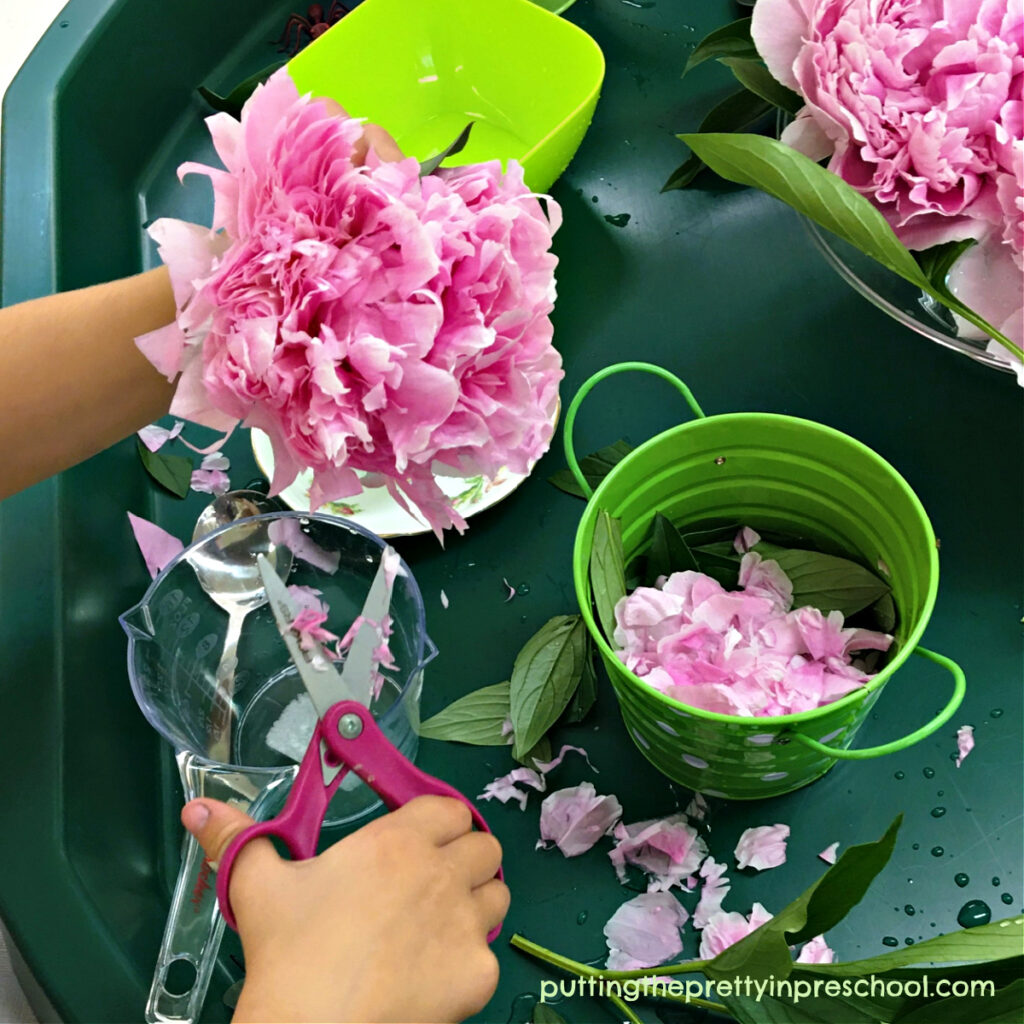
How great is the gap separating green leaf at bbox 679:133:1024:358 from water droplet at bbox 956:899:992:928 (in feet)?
0.88

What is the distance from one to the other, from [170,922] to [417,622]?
182 millimetres

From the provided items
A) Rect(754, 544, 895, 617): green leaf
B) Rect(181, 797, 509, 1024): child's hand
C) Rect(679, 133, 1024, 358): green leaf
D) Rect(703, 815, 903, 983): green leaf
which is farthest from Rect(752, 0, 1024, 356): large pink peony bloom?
Rect(181, 797, 509, 1024): child's hand

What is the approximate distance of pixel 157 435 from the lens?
2.20 ft

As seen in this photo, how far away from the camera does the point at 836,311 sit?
26.8 inches

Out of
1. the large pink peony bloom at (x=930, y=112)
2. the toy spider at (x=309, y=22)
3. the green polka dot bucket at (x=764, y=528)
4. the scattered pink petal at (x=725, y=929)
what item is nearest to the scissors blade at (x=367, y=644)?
the green polka dot bucket at (x=764, y=528)

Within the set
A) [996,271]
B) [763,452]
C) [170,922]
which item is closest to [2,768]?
[170,922]

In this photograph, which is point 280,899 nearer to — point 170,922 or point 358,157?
point 170,922

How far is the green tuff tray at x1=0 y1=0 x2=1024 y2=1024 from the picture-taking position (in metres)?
0.51

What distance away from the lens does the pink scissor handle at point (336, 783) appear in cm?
44

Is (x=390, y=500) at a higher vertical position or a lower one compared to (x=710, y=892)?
higher

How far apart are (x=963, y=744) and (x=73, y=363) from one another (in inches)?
19.5

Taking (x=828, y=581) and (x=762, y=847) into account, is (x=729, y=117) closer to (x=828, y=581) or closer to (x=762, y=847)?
(x=828, y=581)

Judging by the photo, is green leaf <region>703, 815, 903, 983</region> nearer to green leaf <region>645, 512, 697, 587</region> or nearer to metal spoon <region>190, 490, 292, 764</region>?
green leaf <region>645, 512, 697, 587</region>

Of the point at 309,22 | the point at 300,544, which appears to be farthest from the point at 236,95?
the point at 300,544
